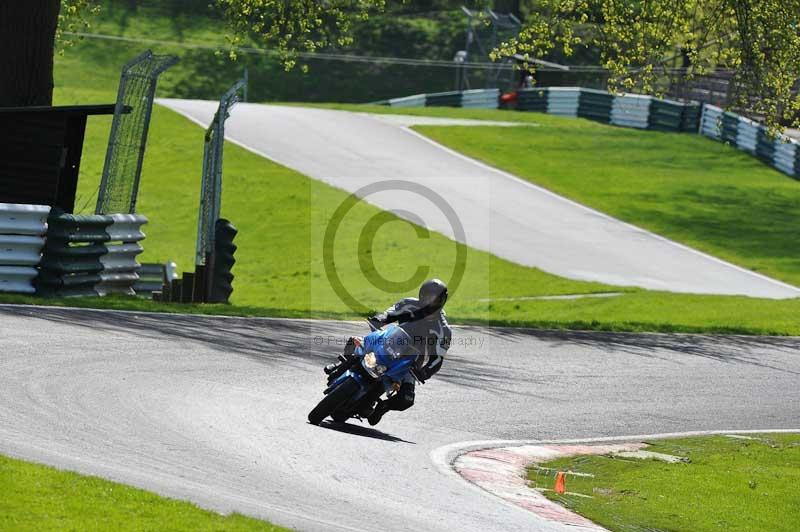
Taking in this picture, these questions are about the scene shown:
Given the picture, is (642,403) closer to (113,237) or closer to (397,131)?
(113,237)

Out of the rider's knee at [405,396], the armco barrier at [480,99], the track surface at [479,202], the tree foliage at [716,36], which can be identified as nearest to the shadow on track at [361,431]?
the rider's knee at [405,396]

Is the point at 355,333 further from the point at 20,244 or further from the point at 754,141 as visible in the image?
the point at 754,141

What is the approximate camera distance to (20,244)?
→ 18.0m

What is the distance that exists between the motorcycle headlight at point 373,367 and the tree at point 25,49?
38.6 ft

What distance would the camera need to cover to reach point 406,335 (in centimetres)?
Result: 1150

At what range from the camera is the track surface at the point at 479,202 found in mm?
28812

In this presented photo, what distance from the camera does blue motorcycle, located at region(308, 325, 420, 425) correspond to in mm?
11508

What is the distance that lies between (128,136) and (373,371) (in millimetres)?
11135

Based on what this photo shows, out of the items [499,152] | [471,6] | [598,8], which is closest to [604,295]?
[598,8]

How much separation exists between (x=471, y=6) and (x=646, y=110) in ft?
57.5

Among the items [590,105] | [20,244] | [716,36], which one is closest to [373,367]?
[20,244]

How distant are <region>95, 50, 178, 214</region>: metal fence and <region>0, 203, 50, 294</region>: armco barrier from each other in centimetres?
259

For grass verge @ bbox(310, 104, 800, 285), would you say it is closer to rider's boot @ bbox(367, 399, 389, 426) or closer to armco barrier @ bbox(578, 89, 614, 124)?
armco barrier @ bbox(578, 89, 614, 124)

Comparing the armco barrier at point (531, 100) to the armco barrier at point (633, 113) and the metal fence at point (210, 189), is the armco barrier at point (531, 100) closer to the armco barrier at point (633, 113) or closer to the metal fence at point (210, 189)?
the armco barrier at point (633, 113)
